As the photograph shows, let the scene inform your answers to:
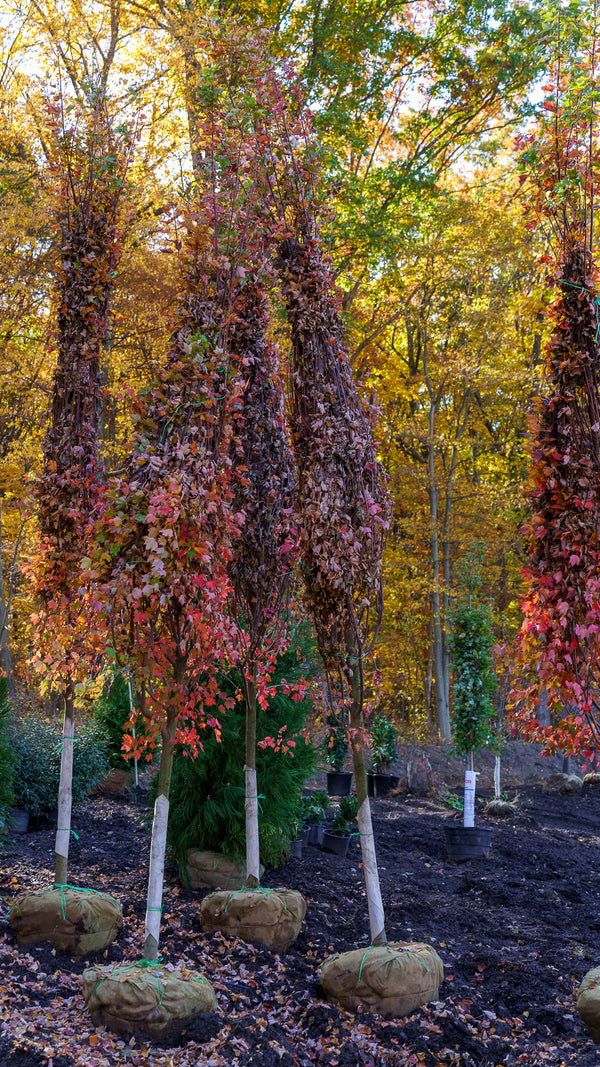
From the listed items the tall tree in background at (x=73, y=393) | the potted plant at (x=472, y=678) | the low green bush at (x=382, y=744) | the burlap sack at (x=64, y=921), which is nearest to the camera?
the burlap sack at (x=64, y=921)

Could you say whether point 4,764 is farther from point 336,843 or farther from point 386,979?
point 386,979

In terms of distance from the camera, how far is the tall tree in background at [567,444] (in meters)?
3.33

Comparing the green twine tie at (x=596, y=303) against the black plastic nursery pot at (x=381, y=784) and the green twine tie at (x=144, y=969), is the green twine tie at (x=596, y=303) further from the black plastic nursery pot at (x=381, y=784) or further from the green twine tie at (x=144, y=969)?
the black plastic nursery pot at (x=381, y=784)

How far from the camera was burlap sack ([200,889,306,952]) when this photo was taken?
14.3ft

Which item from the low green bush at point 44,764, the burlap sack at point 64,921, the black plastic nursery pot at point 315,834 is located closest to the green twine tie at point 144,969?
the burlap sack at point 64,921

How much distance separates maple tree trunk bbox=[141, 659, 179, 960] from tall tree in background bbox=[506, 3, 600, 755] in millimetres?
1646

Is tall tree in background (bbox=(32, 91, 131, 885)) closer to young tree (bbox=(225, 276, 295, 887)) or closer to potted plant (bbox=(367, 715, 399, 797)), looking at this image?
young tree (bbox=(225, 276, 295, 887))

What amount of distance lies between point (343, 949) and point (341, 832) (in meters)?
2.35

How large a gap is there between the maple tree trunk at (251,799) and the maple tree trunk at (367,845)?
3.11 ft

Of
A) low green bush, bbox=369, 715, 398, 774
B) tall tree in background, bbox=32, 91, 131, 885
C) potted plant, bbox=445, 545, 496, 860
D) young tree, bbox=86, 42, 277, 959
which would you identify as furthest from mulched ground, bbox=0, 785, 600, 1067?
low green bush, bbox=369, 715, 398, 774

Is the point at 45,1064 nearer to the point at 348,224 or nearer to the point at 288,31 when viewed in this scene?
the point at 348,224

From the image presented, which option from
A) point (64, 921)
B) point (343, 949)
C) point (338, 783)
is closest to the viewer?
point (64, 921)

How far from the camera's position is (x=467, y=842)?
22.4 feet

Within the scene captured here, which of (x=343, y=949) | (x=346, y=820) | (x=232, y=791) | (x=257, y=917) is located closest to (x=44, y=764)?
(x=232, y=791)
